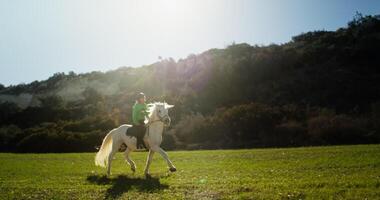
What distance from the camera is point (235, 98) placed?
6069 cm

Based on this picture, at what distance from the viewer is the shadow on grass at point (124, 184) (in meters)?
14.0

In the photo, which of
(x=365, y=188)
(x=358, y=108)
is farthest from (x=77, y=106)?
(x=365, y=188)

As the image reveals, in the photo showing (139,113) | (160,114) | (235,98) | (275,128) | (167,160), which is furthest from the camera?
(235,98)

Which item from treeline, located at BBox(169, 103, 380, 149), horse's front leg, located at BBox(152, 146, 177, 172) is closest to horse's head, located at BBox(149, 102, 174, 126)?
horse's front leg, located at BBox(152, 146, 177, 172)

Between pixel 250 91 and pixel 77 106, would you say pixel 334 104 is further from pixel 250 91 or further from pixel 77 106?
pixel 77 106

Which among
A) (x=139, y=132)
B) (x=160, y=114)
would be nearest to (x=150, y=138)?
(x=139, y=132)

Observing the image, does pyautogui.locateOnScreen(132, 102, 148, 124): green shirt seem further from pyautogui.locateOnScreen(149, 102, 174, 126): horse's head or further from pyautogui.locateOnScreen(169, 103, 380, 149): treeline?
pyautogui.locateOnScreen(169, 103, 380, 149): treeline

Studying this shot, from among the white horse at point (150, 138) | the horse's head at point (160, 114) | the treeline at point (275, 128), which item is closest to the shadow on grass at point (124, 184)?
the white horse at point (150, 138)

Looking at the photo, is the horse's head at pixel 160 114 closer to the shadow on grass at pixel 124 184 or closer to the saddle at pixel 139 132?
the saddle at pixel 139 132

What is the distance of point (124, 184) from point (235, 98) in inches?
1813

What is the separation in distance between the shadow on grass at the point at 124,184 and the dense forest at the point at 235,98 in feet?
84.1

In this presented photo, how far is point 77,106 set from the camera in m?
67.2

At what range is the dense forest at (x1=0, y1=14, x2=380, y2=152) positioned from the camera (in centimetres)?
4409

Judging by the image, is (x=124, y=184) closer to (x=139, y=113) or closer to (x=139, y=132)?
(x=139, y=132)
